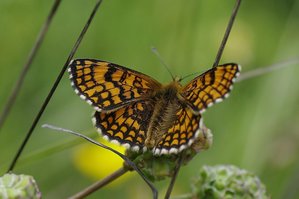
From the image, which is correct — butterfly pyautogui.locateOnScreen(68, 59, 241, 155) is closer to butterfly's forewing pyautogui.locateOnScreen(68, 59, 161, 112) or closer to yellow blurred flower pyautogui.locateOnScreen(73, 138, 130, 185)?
butterfly's forewing pyautogui.locateOnScreen(68, 59, 161, 112)

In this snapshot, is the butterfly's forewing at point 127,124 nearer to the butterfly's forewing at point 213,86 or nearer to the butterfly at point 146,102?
the butterfly at point 146,102

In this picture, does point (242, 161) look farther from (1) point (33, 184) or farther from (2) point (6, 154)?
(1) point (33, 184)

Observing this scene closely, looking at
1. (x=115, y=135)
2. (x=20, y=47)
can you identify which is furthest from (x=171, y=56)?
(x=115, y=135)

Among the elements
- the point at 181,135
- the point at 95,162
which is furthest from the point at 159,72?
the point at 181,135

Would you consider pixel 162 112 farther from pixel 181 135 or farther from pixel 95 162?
pixel 95 162

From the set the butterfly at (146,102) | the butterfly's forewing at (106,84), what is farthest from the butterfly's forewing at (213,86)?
the butterfly's forewing at (106,84)
